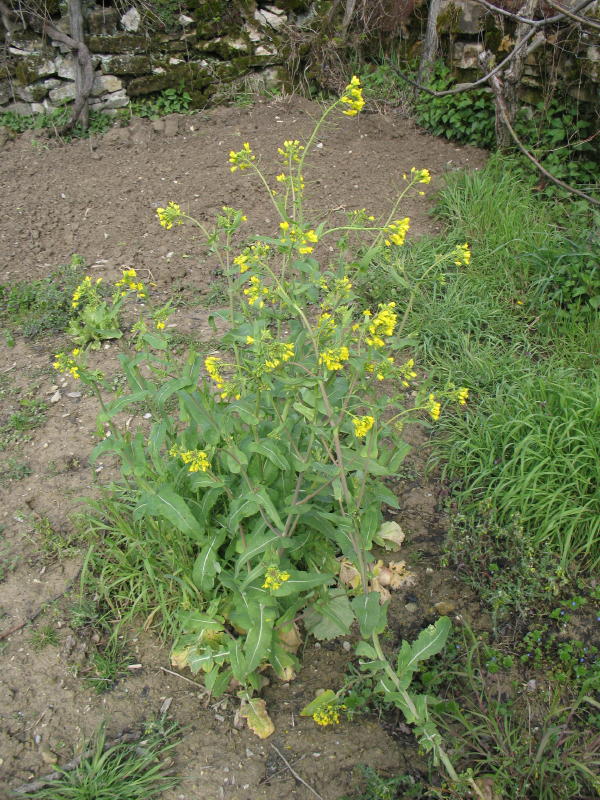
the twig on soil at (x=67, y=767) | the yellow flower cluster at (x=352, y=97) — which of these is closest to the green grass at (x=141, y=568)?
the twig on soil at (x=67, y=767)

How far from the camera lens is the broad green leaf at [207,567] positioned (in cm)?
211

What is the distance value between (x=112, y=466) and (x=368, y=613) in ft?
5.53

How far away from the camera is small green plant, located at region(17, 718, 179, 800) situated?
1919 mm

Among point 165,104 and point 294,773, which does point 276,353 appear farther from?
point 165,104

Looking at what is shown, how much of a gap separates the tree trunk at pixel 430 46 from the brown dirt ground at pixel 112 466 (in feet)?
1.68

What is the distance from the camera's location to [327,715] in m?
2.07

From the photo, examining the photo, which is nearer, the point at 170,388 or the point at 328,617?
the point at 170,388

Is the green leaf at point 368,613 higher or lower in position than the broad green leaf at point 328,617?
higher

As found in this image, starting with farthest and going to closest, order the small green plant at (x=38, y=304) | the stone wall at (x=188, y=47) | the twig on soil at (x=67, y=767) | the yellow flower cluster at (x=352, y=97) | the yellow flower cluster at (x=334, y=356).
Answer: the stone wall at (x=188, y=47) → the small green plant at (x=38, y=304) → the yellow flower cluster at (x=352, y=97) → the twig on soil at (x=67, y=767) → the yellow flower cluster at (x=334, y=356)

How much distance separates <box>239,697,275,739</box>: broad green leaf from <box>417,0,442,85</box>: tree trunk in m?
5.96

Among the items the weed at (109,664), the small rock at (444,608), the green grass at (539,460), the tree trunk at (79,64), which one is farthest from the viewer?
the tree trunk at (79,64)

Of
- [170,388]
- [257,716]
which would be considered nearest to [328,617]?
[257,716]

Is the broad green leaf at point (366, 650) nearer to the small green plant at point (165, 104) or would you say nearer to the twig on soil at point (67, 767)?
the twig on soil at point (67, 767)

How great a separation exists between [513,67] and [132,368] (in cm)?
459
